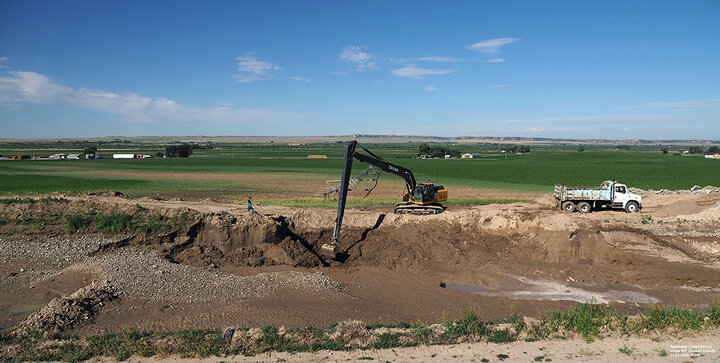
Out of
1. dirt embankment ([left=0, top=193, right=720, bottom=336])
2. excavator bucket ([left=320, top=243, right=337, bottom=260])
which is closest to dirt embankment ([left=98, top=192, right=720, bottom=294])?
dirt embankment ([left=0, top=193, right=720, bottom=336])

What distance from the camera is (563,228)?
21.8m

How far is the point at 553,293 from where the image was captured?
16750mm

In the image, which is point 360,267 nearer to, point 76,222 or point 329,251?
point 329,251

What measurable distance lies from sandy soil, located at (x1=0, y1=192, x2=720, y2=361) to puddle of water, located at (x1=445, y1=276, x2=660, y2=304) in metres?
0.07

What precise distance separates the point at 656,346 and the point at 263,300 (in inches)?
442

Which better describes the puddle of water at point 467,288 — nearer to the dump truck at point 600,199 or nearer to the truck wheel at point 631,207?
the dump truck at point 600,199

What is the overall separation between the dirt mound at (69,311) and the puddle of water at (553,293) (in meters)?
12.5

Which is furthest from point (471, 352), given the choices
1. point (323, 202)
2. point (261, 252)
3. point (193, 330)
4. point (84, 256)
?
point (323, 202)

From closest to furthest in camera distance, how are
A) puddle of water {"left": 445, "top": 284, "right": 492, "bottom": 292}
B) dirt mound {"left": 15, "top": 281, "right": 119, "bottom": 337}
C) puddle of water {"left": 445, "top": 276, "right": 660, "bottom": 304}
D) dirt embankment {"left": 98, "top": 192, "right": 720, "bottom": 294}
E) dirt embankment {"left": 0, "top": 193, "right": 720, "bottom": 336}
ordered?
dirt mound {"left": 15, "top": 281, "right": 119, "bottom": 337} < dirt embankment {"left": 0, "top": 193, "right": 720, "bottom": 336} < puddle of water {"left": 445, "top": 276, "right": 660, "bottom": 304} < puddle of water {"left": 445, "top": 284, "right": 492, "bottom": 292} < dirt embankment {"left": 98, "top": 192, "right": 720, "bottom": 294}

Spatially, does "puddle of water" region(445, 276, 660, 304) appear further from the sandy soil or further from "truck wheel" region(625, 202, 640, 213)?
"truck wheel" region(625, 202, 640, 213)

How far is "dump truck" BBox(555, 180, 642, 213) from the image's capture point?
102 ft

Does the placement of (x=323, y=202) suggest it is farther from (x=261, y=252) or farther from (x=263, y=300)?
(x=263, y=300)

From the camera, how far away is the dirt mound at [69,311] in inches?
463

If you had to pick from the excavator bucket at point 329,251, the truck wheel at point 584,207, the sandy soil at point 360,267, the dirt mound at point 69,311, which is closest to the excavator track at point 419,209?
the sandy soil at point 360,267
